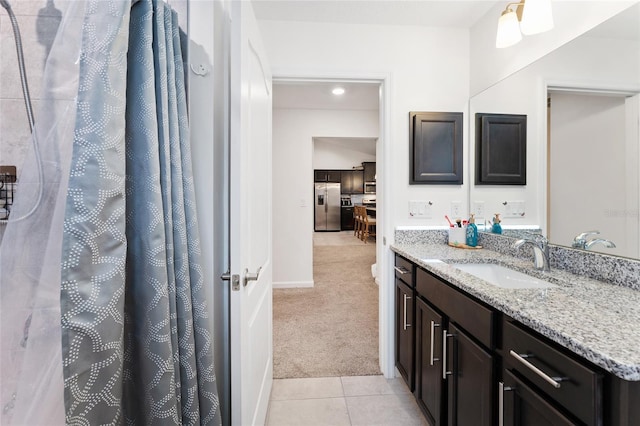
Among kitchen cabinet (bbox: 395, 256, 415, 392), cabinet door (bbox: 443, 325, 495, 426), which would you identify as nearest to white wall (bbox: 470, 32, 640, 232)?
kitchen cabinet (bbox: 395, 256, 415, 392)

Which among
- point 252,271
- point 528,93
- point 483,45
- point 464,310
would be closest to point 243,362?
point 252,271

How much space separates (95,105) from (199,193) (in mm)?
428

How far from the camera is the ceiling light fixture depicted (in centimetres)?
133

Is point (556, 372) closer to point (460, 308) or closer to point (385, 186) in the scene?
point (460, 308)

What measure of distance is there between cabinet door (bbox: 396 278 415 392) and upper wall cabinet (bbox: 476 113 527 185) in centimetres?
92

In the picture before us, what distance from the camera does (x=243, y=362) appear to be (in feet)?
3.37

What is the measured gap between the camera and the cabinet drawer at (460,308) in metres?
0.94

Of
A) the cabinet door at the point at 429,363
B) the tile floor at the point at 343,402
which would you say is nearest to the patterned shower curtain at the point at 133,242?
the tile floor at the point at 343,402

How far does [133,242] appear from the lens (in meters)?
0.76

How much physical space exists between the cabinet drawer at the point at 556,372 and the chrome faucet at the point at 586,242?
654mm

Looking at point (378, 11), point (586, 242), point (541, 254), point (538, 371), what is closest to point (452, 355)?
point (538, 371)

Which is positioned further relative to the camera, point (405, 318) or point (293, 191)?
point (293, 191)

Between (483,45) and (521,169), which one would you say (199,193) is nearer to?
(521,169)

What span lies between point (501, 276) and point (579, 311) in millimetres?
640
